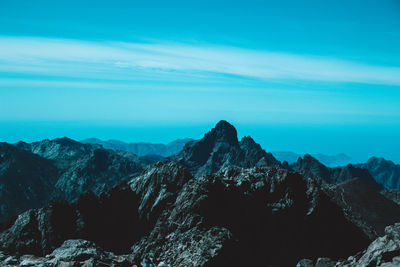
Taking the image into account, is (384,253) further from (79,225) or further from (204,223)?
(79,225)

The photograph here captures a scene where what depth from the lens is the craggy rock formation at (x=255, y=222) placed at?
150 ft

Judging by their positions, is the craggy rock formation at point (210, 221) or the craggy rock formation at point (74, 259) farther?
the craggy rock formation at point (210, 221)

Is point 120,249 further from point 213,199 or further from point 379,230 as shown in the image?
point 379,230

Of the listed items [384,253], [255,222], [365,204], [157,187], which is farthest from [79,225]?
[365,204]

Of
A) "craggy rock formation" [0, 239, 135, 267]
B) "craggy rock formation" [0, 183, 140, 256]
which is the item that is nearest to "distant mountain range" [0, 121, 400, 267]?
"craggy rock formation" [0, 183, 140, 256]

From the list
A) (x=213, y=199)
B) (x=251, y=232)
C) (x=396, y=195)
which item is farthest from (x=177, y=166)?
(x=396, y=195)

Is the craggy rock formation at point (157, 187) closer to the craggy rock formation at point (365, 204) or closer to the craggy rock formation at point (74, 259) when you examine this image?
the craggy rock formation at point (74, 259)

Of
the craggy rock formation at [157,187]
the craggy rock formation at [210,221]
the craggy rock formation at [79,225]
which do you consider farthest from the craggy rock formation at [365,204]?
the craggy rock formation at [79,225]

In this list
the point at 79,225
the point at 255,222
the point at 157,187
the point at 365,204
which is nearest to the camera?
the point at 255,222

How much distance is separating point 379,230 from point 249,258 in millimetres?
51110

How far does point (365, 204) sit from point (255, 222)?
184 feet

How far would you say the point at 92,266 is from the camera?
28.3 metres

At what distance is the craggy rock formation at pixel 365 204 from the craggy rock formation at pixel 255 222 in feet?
89.7

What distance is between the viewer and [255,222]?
53.8 metres
